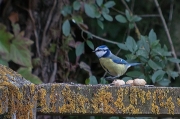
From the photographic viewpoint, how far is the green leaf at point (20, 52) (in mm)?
3580

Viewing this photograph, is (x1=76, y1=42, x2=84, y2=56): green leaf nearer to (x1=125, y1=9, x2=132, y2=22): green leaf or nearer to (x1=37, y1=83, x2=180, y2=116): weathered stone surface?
(x1=125, y1=9, x2=132, y2=22): green leaf

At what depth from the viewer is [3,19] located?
153 inches

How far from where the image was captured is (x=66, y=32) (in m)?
3.41

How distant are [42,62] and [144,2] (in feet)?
4.43

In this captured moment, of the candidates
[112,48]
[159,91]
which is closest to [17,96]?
[159,91]

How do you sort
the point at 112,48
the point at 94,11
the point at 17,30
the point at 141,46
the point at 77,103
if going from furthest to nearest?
the point at 112,48, the point at 17,30, the point at 94,11, the point at 141,46, the point at 77,103

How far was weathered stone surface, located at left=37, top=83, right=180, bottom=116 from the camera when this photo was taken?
1.43 metres

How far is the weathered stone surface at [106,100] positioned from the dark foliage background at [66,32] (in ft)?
5.48

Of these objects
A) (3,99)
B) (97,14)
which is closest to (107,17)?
(97,14)

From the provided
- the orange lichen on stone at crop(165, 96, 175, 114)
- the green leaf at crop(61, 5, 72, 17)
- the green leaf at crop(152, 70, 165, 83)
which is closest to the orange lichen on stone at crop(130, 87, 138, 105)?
the orange lichen on stone at crop(165, 96, 175, 114)

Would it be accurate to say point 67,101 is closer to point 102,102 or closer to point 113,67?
point 102,102

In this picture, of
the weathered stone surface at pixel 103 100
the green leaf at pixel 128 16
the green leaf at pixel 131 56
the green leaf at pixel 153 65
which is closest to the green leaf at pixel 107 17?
the green leaf at pixel 128 16

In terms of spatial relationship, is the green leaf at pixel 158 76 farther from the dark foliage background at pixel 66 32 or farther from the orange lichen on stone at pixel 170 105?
the orange lichen on stone at pixel 170 105

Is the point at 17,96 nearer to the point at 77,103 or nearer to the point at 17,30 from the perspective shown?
the point at 77,103
